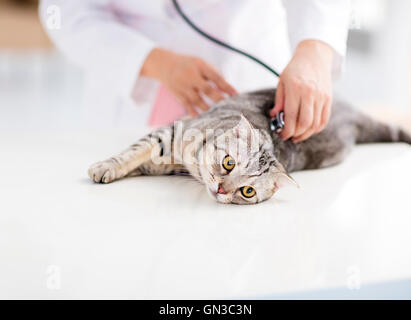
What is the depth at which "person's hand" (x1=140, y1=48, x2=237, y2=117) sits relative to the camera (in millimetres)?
1084

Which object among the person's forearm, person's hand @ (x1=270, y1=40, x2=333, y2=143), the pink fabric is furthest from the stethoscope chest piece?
the pink fabric

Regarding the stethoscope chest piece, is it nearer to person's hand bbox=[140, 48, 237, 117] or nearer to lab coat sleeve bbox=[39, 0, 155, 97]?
person's hand bbox=[140, 48, 237, 117]

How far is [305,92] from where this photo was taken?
0.84m

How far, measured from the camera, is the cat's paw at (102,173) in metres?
0.84

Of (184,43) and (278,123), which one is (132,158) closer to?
(278,123)

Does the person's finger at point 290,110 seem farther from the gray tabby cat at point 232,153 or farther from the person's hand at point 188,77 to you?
the person's hand at point 188,77

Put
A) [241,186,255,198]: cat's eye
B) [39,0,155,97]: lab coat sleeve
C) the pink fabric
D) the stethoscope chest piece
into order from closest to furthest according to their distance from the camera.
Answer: [241,186,255,198]: cat's eye
the stethoscope chest piece
[39,0,155,97]: lab coat sleeve
the pink fabric

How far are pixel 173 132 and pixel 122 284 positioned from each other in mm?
500

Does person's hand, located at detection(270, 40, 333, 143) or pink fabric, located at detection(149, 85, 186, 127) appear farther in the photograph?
pink fabric, located at detection(149, 85, 186, 127)

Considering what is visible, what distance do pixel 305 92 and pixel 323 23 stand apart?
0.24m

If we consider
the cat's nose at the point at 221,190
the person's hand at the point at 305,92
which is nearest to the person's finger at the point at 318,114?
the person's hand at the point at 305,92

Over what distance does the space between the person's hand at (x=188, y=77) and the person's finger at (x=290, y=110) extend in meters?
0.26

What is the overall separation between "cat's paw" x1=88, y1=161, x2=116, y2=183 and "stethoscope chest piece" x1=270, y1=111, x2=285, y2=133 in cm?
32

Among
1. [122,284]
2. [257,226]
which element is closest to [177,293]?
[122,284]
